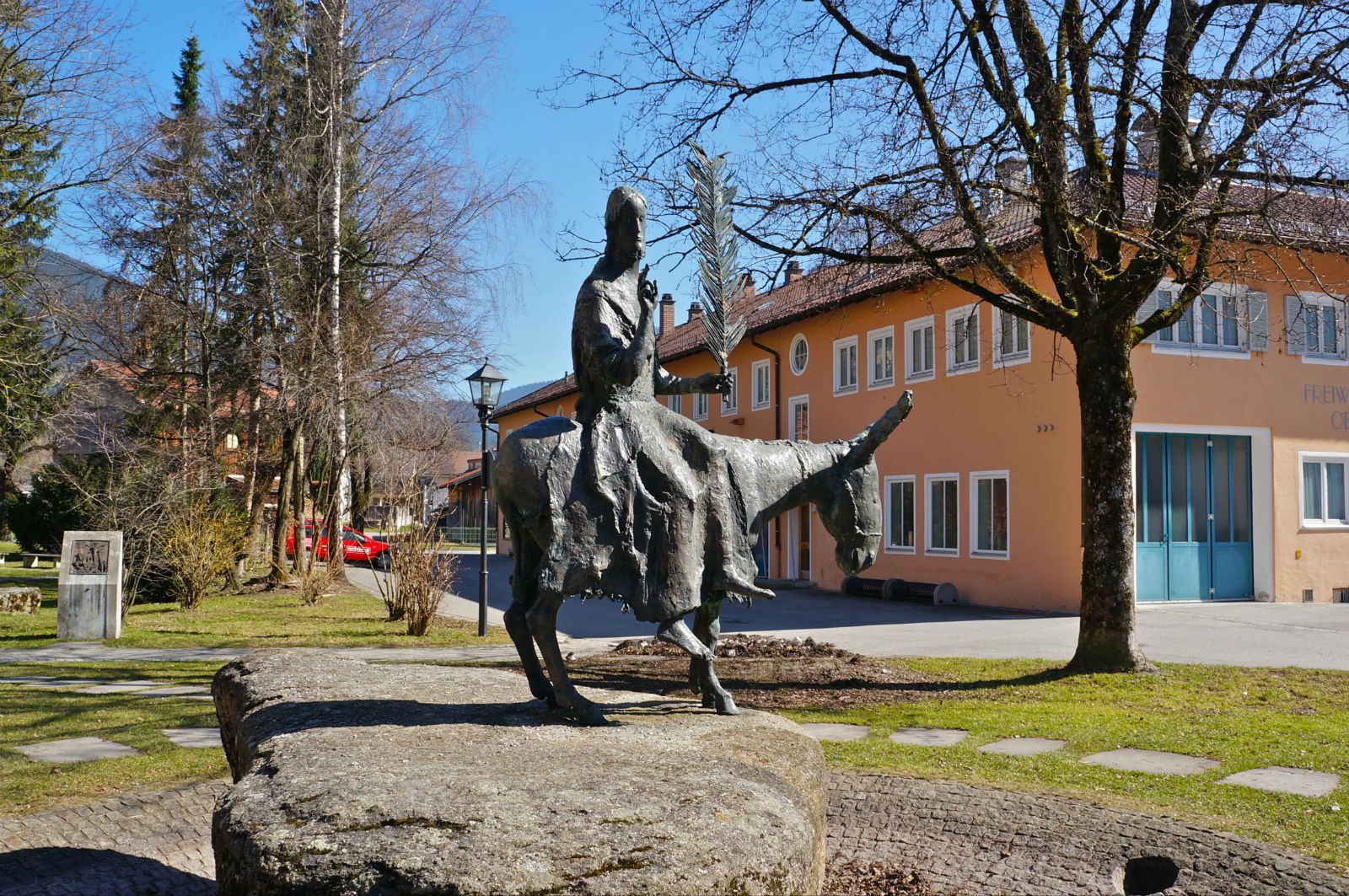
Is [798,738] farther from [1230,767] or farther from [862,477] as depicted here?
[1230,767]

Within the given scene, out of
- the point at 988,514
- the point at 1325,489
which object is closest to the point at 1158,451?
the point at 988,514

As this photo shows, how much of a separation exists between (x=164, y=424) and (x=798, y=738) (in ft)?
83.0

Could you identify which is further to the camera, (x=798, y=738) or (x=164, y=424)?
(x=164, y=424)

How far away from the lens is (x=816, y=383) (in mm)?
24562

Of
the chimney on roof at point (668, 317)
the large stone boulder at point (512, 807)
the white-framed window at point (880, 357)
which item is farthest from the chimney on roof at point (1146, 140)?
the chimney on roof at point (668, 317)

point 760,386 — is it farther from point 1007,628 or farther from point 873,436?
point 873,436

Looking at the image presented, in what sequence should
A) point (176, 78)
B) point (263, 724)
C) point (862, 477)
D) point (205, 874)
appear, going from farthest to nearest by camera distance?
point (176, 78) → point (862, 477) → point (205, 874) → point (263, 724)

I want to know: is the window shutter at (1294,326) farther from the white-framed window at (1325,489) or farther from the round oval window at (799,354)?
the round oval window at (799,354)

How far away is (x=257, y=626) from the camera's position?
1507cm

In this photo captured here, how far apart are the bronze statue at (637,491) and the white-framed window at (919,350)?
53.2 ft

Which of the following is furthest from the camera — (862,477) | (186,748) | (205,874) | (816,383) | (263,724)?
(816,383)

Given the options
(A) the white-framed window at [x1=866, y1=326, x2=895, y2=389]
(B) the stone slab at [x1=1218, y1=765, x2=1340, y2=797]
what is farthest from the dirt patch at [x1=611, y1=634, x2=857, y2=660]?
(A) the white-framed window at [x1=866, y1=326, x2=895, y2=389]

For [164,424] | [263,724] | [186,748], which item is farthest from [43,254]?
[263,724]

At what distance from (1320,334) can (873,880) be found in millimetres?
18814
